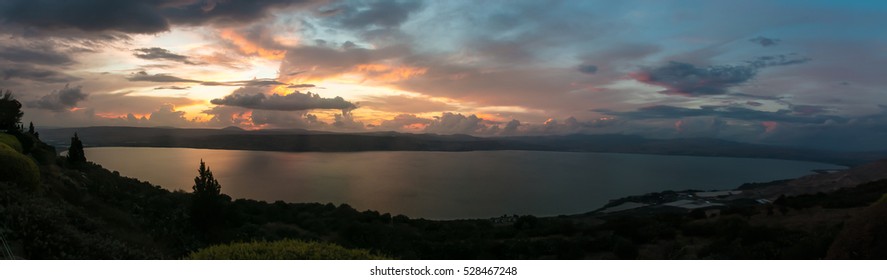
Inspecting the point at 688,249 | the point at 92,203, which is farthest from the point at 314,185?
the point at 688,249

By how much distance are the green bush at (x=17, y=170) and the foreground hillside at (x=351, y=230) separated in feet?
0.32

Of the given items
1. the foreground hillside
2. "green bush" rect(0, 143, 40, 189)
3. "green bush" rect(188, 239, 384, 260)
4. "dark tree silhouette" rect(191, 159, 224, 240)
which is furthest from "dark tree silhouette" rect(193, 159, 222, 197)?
"green bush" rect(188, 239, 384, 260)

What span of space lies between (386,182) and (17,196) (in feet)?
47.0

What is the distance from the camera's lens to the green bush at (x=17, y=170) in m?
9.51

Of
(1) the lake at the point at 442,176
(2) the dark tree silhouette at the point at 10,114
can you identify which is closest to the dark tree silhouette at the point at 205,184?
(1) the lake at the point at 442,176

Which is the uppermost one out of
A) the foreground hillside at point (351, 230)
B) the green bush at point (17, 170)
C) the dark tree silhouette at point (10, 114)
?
the dark tree silhouette at point (10, 114)

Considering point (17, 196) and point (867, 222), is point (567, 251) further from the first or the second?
point (17, 196)

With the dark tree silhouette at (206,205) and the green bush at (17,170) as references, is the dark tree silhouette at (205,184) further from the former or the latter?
the green bush at (17,170)

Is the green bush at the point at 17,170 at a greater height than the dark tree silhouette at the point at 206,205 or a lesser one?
greater

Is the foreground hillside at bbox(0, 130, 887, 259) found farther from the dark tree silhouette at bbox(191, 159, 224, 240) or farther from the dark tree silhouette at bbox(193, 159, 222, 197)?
the dark tree silhouette at bbox(193, 159, 222, 197)

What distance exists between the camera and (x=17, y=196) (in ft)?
25.7

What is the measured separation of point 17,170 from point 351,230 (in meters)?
9.53

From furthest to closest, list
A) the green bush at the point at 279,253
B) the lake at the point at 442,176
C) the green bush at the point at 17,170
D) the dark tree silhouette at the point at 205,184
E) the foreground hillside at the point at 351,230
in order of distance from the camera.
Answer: the dark tree silhouette at the point at 205,184 → the lake at the point at 442,176 → the green bush at the point at 17,170 → the foreground hillside at the point at 351,230 → the green bush at the point at 279,253
